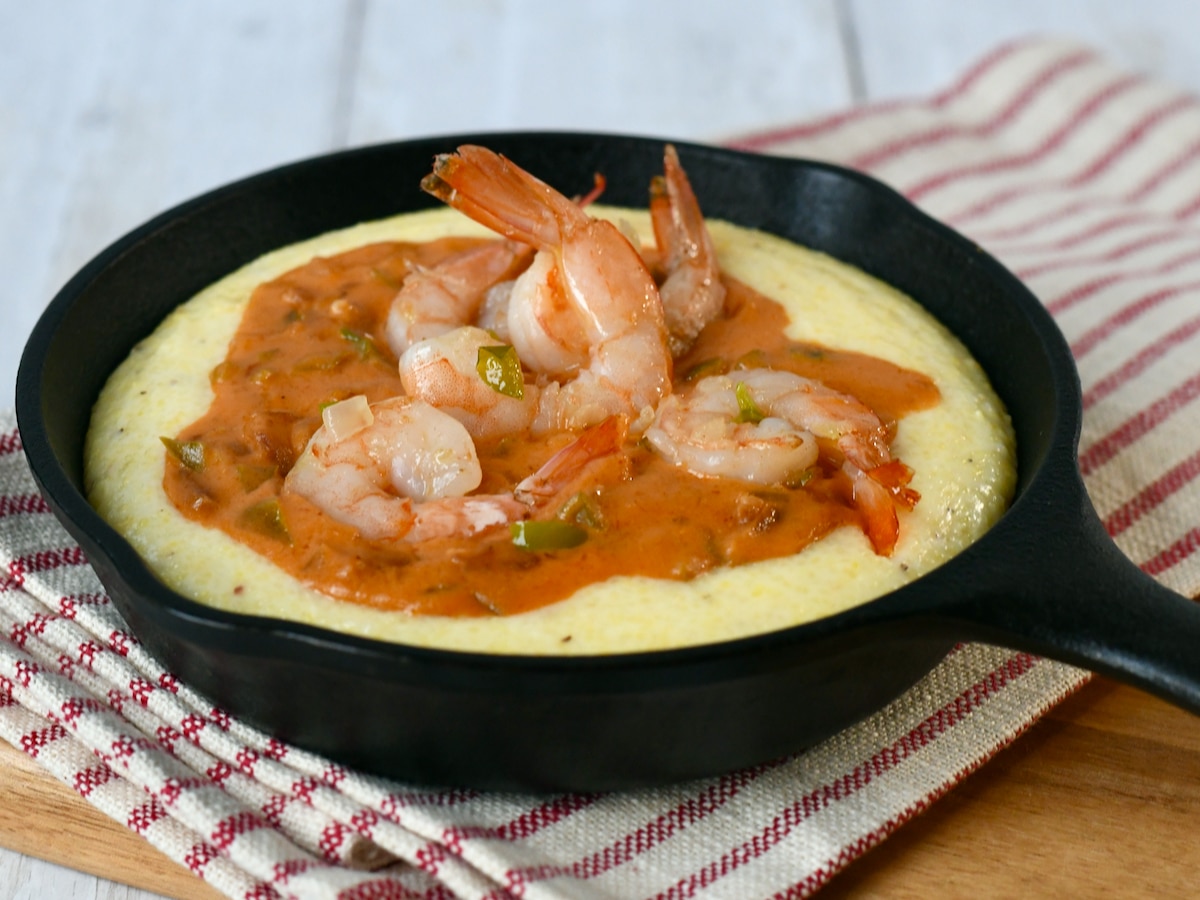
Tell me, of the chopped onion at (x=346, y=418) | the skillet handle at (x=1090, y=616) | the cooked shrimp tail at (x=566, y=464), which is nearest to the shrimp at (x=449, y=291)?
the chopped onion at (x=346, y=418)

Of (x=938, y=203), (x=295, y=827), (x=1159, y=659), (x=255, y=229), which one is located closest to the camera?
(x=1159, y=659)

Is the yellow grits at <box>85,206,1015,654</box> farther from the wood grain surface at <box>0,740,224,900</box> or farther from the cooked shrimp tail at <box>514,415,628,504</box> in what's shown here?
the wood grain surface at <box>0,740,224,900</box>

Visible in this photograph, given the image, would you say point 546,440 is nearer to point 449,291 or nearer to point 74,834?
point 449,291

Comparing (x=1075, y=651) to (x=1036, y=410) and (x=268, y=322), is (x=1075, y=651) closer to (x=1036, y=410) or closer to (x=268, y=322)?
(x=1036, y=410)

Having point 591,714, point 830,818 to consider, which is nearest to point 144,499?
point 591,714

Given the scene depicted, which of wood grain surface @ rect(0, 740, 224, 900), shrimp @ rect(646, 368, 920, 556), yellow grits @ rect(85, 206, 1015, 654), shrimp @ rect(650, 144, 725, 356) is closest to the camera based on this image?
yellow grits @ rect(85, 206, 1015, 654)

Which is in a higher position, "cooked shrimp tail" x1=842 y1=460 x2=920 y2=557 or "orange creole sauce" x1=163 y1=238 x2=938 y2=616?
"cooked shrimp tail" x1=842 y1=460 x2=920 y2=557

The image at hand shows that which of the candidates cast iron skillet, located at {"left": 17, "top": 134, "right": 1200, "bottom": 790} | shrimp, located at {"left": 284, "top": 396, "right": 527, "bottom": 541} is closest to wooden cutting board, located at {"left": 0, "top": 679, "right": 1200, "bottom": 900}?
cast iron skillet, located at {"left": 17, "top": 134, "right": 1200, "bottom": 790}
